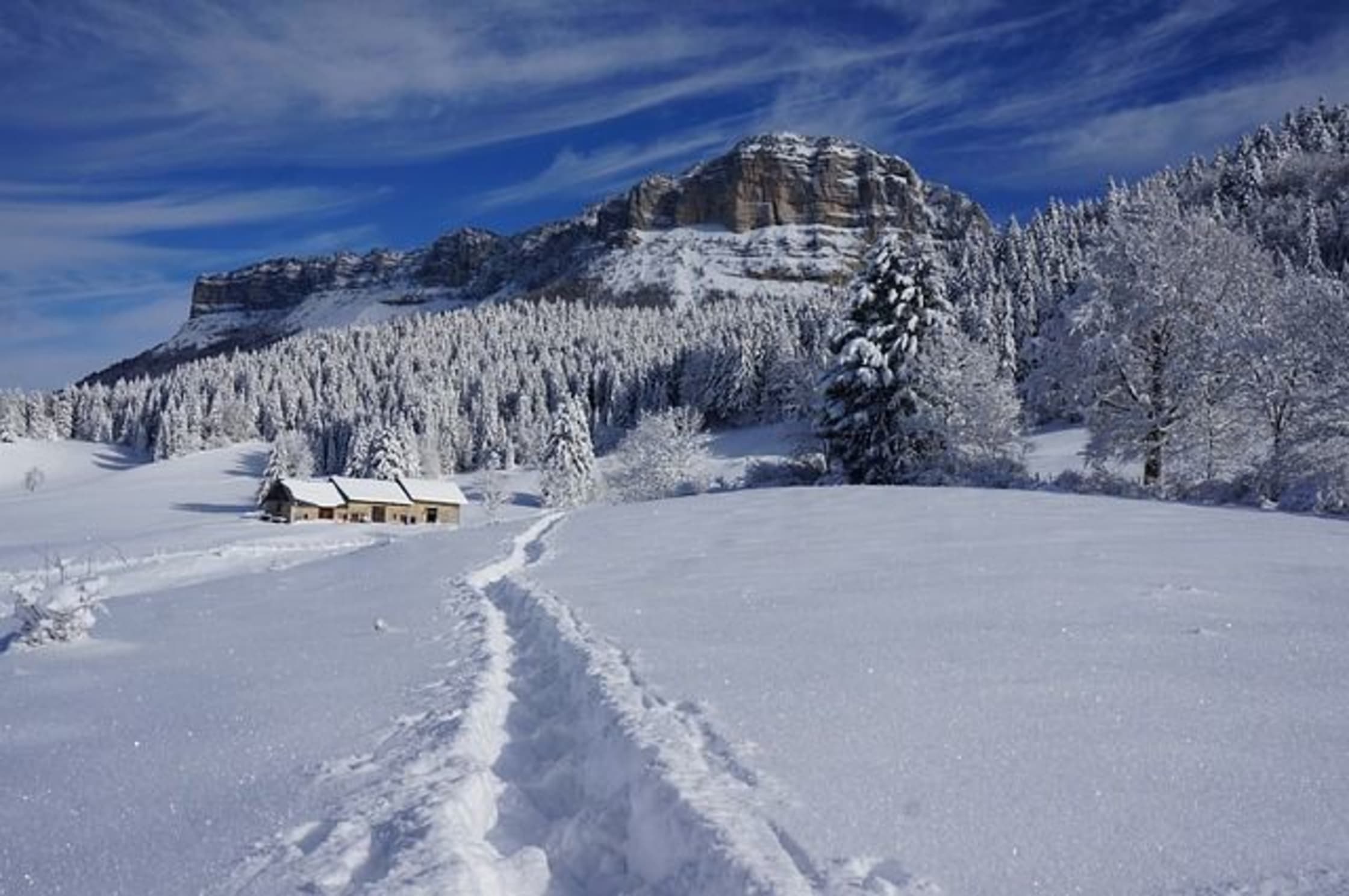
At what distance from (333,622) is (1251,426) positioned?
71.3 feet

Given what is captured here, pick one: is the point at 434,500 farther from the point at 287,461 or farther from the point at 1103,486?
the point at 1103,486

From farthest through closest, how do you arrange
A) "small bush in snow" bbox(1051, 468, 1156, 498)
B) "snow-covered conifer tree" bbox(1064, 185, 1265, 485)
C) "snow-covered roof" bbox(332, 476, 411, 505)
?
"snow-covered roof" bbox(332, 476, 411, 505)
"snow-covered conifer tree" bbox(1064, 185, 1265, 485)
"small bush in snow" bbox(1051, 468, 1156, 498)

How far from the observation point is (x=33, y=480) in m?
96.7

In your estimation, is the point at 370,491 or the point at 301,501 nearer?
the point at 301,501

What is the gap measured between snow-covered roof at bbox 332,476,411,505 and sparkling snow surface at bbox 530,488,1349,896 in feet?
182

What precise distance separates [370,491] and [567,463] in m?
14.7

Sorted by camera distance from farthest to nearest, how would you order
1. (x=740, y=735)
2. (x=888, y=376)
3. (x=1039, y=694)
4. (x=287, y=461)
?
(x=287, y=461)
(x=888, y=376)
(x=1039, y=694)
(x=740, y=735)

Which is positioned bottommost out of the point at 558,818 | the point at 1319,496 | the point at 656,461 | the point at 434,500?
the point at 434,500

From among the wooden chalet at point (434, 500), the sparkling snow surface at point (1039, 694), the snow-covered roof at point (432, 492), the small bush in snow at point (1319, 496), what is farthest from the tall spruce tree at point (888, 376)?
the snow-covered roof at point (432, 492)

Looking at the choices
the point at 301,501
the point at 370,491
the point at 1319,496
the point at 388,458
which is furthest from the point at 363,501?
the point at 1319,496

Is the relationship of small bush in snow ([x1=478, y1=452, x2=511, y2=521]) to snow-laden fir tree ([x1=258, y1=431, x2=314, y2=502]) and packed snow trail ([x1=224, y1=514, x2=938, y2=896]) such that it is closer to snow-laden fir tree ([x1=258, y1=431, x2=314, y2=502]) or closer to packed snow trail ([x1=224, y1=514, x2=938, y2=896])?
snow-laden fir tree ([x1=258, y1=431, x2=314, y2=502])

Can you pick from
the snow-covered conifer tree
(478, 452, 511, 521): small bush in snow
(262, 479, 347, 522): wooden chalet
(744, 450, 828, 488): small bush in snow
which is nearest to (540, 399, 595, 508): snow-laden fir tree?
(478, 452, 511, 521): small bush in snow

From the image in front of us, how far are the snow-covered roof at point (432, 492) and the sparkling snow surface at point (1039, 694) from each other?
184ft

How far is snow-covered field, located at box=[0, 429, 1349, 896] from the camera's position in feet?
13.2
